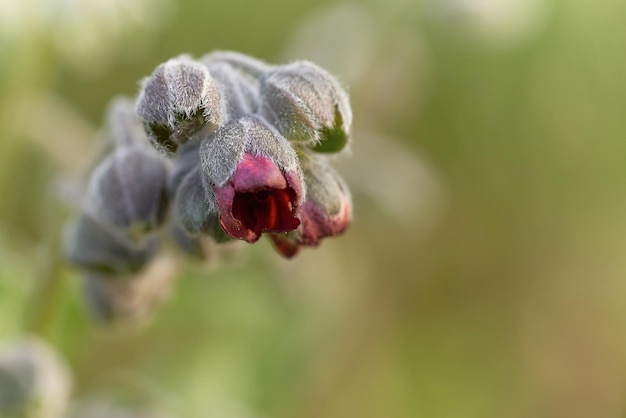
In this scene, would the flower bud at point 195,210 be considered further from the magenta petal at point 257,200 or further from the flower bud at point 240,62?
the flower bud at point 240,62

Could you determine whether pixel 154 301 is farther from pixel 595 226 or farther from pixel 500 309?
pixel 595 226

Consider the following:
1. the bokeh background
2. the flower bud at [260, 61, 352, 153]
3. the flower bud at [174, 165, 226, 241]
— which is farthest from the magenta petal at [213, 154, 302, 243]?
the bokeh background

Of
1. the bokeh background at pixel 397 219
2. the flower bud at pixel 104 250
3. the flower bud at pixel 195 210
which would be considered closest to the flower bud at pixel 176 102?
the flower bud at pixel 195 210

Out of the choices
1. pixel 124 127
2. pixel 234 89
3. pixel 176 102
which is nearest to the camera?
pixel 176 102

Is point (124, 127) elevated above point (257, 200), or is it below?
above

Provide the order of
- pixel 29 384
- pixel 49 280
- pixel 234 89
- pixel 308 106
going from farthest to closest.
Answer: pixel 49 280, pixel 29 384, pixel 234 89, pixel 308 106

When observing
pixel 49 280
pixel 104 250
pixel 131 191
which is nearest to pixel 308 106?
pixel 131 191

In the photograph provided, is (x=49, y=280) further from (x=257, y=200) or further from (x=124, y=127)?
(x=257, y=200)
